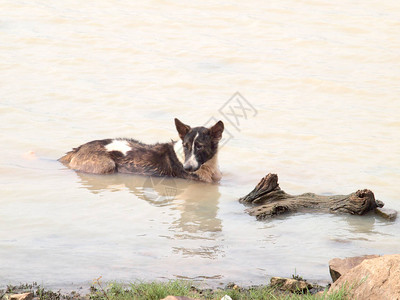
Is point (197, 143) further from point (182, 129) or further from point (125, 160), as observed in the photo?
point (125, 160)

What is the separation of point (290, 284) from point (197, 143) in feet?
15.9

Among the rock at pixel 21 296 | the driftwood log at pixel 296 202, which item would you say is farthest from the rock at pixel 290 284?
the driftwood log at pixel 296 202

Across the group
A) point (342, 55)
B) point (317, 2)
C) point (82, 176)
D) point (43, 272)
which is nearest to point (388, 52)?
point (342, 55)

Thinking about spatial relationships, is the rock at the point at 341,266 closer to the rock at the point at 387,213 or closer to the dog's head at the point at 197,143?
the rock at the point at 387,213

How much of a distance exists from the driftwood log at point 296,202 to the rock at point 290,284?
8.00ft

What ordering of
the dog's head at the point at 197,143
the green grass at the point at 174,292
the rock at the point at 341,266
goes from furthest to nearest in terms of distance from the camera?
1. the dog's head at the point at 197,143
2. the rock at the point at 341,266
3. the green grass at the point at 174,292

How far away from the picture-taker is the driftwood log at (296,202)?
9136mm

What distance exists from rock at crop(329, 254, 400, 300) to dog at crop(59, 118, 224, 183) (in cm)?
536

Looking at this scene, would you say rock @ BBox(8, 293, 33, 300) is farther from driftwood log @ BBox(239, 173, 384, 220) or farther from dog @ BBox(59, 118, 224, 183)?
dog @ BBox(59, 118, 224, 183)

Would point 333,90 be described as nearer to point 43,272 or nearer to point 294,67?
point 294,67

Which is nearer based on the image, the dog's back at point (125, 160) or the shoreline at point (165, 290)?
the shoreline at point (165, 290)

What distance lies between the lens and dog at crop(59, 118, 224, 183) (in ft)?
37.1

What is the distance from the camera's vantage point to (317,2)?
74.8ft

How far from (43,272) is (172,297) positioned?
1.90m
